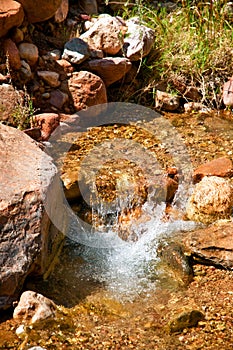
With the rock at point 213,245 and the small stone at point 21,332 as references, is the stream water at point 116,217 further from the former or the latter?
the small stone at point 21,332

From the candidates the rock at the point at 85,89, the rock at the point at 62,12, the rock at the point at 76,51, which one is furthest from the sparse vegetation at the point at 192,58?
the rock at the point at 62,12

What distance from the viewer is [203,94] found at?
595 centimetres

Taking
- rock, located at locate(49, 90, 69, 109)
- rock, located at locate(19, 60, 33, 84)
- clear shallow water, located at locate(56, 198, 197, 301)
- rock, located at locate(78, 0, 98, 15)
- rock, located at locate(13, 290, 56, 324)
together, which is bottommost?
clear shallow water, located at locate(56, 198, 197, 301)

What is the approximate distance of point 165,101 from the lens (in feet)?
19.7

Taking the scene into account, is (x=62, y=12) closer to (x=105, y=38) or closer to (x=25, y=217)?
(x=105, y=38)

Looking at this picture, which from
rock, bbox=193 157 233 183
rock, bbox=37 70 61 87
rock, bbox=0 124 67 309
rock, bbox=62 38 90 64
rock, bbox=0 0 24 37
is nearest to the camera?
rock, bbox=0 124 67 309

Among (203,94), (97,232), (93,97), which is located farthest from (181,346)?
(203,94)

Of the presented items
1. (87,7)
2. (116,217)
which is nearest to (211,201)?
(116,217)

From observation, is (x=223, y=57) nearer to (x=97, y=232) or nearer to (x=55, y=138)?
(x=55, y=138)

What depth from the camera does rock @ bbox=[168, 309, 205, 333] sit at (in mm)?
3234

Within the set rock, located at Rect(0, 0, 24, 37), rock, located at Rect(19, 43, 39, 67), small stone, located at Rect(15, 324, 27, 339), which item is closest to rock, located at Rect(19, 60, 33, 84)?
rock, located at Rect(19, 43, 39, 67)

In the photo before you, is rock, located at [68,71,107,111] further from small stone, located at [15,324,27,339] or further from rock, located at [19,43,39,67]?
small stone, located at [15,324,27,339]

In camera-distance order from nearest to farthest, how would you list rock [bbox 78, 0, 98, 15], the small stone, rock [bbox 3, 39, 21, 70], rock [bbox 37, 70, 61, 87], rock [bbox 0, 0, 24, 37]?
1. the small stone
2. rock [bbox 0, 0, 24, 37]
3. rock [bbox 3, 39, 21, 70]
4. rock [bbox 37, 70, 61, 87]
5. rock [bbox 78, 0, 98, 15]

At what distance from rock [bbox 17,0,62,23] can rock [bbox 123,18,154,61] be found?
87cm
